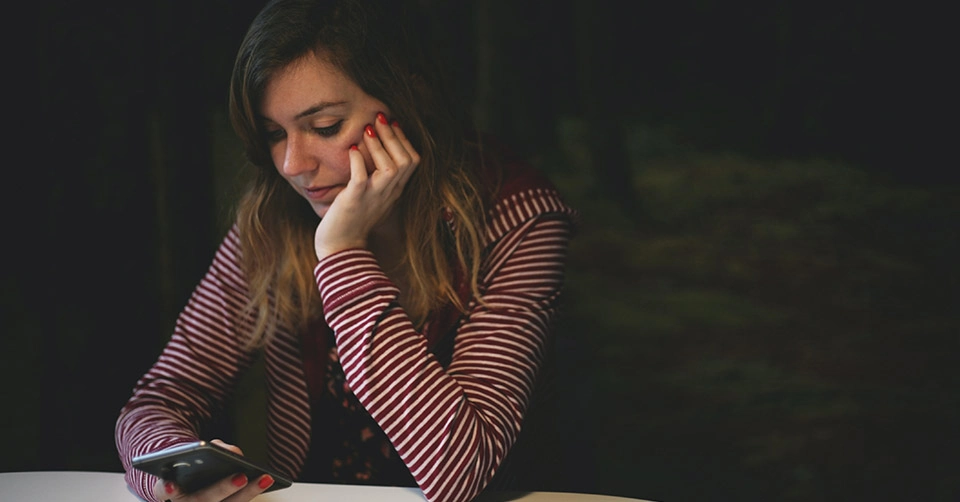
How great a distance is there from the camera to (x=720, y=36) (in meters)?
1.74

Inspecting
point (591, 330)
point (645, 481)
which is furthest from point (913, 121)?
point (645, 481)

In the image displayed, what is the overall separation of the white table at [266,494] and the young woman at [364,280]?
1.3 inches

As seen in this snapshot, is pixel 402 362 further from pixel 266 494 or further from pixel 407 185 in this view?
pixel 407 185

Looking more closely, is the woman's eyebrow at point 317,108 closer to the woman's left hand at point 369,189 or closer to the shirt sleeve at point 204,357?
the woman's left hand at point 369,189

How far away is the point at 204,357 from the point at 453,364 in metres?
0.46

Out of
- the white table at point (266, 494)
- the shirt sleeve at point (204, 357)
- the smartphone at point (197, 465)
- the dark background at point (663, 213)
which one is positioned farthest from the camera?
the dark background at point (663, 213)

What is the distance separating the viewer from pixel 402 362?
108 cm

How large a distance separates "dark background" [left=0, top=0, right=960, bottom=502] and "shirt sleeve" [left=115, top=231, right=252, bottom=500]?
45cm

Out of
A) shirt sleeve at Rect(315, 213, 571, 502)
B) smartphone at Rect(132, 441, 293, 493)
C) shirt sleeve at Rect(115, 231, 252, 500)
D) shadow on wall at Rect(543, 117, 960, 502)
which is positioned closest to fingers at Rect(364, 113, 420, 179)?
shirt sleeve at Rect(315, 213, 571, 502)

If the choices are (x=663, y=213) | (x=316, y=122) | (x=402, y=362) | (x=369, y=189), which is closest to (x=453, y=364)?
(x=402, y=362)

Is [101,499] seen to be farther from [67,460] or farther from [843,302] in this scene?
[843,302]

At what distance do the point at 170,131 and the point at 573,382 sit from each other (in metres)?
0.96

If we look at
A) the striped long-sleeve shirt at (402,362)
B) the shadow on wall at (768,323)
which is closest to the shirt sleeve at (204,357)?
the striped long-sleeve shirt at (402,362)

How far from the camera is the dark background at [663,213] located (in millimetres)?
1668
